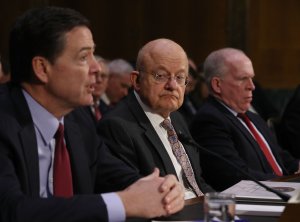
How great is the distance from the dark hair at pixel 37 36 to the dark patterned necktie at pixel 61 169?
23 cm

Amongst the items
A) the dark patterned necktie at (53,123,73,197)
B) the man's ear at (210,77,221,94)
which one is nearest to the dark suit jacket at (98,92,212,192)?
the dark patterned necktie at (53,123,73,197)

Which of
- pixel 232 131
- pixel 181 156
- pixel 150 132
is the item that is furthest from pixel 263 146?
pixel 150 132

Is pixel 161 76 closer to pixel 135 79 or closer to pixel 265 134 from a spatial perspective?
pixel 135 79

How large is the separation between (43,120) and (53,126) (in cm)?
4

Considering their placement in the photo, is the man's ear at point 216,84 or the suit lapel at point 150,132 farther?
the man's ear at point 216,84

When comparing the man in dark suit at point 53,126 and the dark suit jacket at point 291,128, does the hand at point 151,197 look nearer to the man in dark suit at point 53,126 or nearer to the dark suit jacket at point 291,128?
the man in dark suit at point 53,126

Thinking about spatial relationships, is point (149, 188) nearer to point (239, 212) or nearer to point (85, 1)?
point (239, 212)

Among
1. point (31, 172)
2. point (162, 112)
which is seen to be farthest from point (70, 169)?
point (162, 112)

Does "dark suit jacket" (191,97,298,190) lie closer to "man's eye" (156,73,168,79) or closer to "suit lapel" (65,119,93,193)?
"man's eye" (156,73,168,79)

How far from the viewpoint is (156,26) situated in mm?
8102

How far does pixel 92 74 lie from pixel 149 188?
492mm

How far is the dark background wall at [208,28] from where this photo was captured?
25.6 feet

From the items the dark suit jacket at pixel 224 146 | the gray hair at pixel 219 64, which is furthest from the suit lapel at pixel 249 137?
the gray hair at pixel 219 64

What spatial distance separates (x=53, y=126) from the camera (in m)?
2.35
